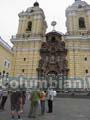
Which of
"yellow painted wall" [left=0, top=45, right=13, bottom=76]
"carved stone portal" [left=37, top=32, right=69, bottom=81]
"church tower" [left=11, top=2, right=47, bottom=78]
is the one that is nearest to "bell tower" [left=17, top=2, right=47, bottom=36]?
"church tower" [left=11, top=2, right=47, bottom=78]

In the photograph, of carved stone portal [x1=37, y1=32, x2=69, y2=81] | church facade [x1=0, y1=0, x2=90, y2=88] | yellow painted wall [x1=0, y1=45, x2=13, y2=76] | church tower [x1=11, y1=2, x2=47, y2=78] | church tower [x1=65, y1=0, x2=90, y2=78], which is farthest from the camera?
church tower [x1=11, y1=2, x2=47, y2=78]

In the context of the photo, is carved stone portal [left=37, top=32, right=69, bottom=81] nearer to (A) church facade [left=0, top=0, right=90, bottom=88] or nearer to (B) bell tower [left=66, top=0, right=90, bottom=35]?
(A) church facade [left=0, top=0, right=90, bottom=88]

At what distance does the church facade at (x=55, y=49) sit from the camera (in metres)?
29.7

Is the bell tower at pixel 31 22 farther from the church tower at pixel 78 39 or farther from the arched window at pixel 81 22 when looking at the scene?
the arched window at pixel 81 22

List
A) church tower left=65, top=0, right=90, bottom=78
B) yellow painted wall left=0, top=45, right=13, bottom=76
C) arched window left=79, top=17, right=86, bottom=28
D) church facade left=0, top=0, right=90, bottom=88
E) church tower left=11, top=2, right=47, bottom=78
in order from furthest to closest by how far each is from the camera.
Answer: arched window left=79, top=17, right=86, bottom=28
church tower left=11, top=2, right=47, bottom=78
church facade left=0, top=0, right=90, bottom=88
church tower left=65, top=0, right=90, bottom=78
yellow painted wall left=0, top=45, right=13, bottom=76

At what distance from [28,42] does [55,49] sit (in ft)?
16.4

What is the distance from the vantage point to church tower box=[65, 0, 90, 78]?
29103mm

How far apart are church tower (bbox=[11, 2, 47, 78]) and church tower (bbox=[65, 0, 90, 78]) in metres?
5.33

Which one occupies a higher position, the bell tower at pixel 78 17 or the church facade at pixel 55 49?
the bell tower at pixel 78 17

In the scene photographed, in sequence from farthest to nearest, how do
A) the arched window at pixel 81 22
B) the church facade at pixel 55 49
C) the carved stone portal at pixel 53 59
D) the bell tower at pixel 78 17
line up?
the arched window at pixel 81 22
the bell tower at pixel 78 17
the carved stone portal at pixel 53 59
the church facade at pixel 55 49

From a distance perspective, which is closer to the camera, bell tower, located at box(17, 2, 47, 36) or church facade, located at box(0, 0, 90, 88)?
church facade, located at box(0, 0, 90, 88)

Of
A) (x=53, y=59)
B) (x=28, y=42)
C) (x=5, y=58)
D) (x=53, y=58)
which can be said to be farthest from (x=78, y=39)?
(x=5, y=58)

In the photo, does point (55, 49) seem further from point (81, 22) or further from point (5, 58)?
point (5, 58)

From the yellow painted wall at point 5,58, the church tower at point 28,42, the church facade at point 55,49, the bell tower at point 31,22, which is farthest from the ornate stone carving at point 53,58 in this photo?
the yellow painted wall at point 5,58
